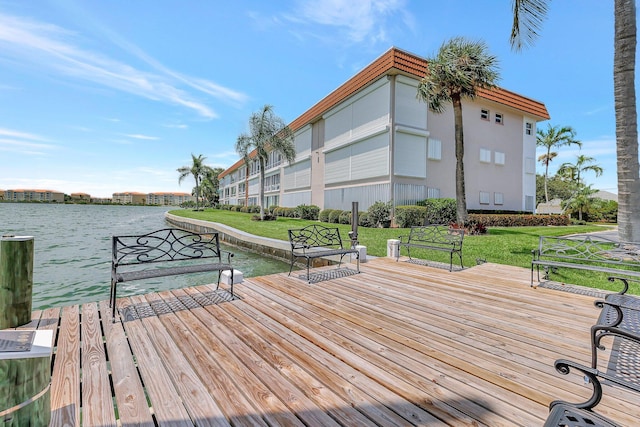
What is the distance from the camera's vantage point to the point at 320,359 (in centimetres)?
249

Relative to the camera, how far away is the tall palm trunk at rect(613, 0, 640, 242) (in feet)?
21.9

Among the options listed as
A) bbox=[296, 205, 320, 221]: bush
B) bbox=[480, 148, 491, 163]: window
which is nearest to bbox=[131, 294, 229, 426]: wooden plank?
bbox=[296, 205, 320, 221]: bush

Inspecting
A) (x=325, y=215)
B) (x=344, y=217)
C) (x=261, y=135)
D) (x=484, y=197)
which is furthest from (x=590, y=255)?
(x=261, y=135)

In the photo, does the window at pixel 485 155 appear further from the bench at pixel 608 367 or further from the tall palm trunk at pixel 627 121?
the bench at pixel 608 367

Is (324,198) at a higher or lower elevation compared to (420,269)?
higher

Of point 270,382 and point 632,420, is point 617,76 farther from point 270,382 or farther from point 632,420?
point 270,382

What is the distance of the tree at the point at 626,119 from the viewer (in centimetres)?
667

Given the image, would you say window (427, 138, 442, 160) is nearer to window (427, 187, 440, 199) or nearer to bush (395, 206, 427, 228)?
window (427, 187, 440, 199)

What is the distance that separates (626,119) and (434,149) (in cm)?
1121

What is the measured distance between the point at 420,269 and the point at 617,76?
23.0 feet

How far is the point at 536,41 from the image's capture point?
814 cm

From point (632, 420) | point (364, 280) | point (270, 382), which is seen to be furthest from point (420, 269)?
point (270, 382)

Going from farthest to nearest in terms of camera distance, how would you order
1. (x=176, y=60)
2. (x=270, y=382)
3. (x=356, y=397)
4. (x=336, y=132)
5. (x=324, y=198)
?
(x=324, y=198), (x=336, y=132), (x=176, y=60), (x=270, y=382), (x=356, y=397)

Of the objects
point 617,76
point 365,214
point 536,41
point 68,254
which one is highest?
point 536,41
